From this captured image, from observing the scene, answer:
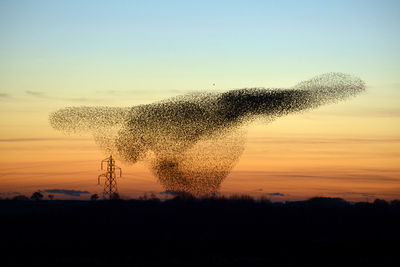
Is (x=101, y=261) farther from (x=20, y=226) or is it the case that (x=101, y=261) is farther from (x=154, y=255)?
(x=20, y=226)

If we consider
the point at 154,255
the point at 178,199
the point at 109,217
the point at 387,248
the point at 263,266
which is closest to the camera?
the point at 263,266

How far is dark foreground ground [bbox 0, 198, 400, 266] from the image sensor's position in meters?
44.2

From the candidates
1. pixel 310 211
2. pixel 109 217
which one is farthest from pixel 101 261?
pixel 310 211

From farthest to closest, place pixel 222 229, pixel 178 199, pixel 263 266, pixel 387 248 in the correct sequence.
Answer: pixel 178 199 → pixel 222 229 → pixel 387 248 → pixel 263 266

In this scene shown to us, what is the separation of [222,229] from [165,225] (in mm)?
6822

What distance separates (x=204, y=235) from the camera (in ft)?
197

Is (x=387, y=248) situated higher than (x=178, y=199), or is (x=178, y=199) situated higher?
(x=178, y=199)

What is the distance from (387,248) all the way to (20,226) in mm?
34190

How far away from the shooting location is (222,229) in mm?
63312

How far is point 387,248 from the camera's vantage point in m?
50.7

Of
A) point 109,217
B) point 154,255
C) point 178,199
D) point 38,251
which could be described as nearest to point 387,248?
point 154,255

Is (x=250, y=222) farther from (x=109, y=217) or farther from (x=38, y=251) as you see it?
(x=38, y=251)

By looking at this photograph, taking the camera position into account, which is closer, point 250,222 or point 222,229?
point 222,229

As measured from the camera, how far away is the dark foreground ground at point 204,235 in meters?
44.2
